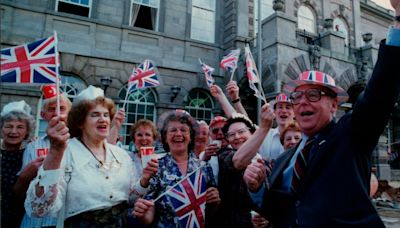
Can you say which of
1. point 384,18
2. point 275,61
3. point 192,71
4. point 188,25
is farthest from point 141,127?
point 384,18

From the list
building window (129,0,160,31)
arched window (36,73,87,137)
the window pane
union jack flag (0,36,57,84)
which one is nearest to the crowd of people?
union jack flag (0,36,57,84)

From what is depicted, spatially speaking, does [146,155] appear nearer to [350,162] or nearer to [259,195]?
[259,195]

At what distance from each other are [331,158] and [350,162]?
3.9 inches

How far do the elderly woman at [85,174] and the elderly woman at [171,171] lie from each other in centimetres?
19

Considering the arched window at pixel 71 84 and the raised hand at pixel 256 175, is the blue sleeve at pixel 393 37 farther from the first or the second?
the arched window at pixel 71 84

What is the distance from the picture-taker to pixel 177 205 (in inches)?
88.4

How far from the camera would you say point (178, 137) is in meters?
2.48

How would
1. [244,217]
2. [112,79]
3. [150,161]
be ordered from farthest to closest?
[112,79], [244,217], [150,161]

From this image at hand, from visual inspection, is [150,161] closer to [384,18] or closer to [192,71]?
[192,71]

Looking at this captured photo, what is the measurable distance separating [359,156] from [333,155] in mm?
132

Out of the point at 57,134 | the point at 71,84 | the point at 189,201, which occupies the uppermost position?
the point at 71,84

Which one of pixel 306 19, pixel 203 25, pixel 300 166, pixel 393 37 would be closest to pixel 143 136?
pixel 300 166

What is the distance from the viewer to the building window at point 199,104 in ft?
35.2

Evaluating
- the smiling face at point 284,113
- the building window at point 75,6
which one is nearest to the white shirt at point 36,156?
the smiling face at point 284,113
